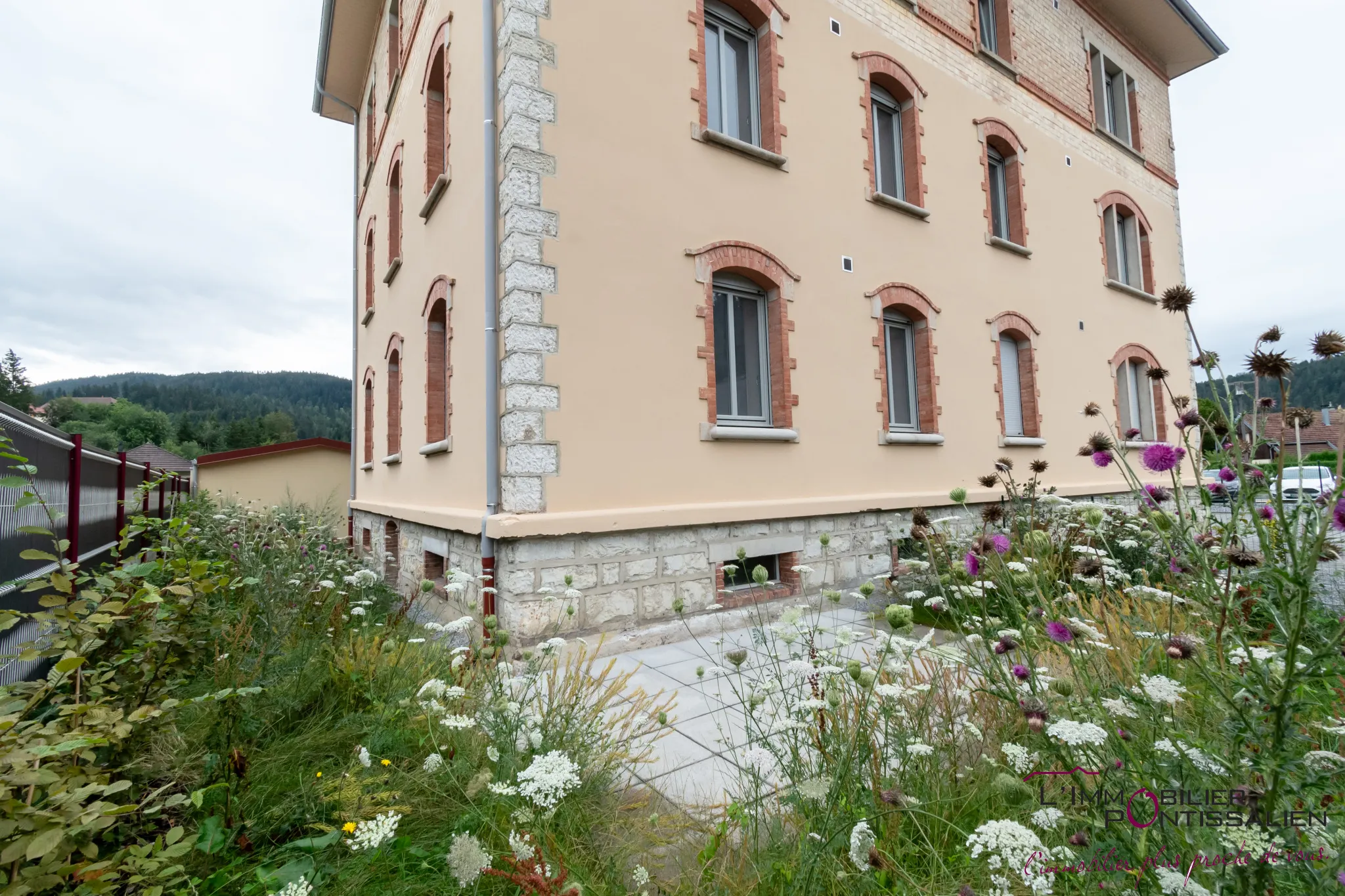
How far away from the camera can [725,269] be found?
6.77 meters

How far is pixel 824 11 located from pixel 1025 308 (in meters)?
5.41

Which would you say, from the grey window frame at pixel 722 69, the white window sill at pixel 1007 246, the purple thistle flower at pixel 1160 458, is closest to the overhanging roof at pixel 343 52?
the grey window frame at pixel 722 69

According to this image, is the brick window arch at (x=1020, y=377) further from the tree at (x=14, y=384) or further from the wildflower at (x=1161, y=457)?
the tree at (x=14, y=384)

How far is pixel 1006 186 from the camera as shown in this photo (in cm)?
1045

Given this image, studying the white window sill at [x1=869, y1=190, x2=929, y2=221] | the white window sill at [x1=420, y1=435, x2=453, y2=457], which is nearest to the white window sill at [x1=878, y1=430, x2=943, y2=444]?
the white window sill at [x1=869, y1=190, x2=929, y2=221]

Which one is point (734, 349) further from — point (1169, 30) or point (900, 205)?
point (1169, 30)

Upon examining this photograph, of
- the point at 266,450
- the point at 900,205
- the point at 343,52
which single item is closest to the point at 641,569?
the point at 900,205

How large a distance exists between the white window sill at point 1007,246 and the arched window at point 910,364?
1863 millimetres

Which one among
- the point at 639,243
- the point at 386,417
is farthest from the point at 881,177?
the point at 386,417

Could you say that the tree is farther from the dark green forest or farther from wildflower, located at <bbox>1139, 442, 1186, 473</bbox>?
wildflower, located at <bbox>1139, 442, 1186, 473</bbox>

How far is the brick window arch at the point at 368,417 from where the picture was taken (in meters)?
11.8

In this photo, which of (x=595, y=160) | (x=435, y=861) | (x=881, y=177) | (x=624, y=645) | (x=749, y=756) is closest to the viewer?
(x=749, y=756)

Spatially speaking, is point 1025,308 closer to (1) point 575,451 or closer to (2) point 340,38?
(1) point 575,451

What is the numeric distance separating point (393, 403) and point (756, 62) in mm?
7220
